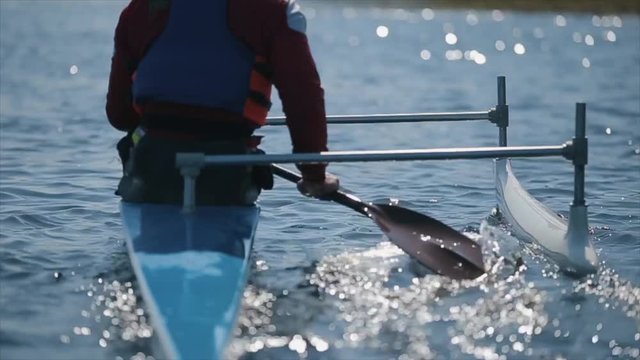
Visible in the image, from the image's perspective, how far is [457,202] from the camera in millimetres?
8977

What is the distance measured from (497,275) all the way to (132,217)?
186 centimetres

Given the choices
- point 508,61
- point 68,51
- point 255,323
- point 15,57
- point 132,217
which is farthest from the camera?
point 508,61

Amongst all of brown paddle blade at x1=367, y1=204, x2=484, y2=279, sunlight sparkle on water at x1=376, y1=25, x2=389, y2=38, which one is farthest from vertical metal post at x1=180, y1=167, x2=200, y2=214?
sunlight sparkle on water at x1=376, y1=25, x2=389, y2=38

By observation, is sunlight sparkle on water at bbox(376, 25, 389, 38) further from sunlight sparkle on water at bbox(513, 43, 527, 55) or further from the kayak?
the kayak

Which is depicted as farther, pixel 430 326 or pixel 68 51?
pixel 68 51

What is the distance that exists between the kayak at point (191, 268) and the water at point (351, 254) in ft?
0.92

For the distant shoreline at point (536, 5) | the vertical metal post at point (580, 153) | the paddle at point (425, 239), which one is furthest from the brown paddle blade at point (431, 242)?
the distant shoreline at point (536, 5)

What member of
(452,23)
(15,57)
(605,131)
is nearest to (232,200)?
(605,131)

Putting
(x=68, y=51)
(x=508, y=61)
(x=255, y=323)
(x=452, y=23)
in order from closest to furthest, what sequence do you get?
(x=255, y=323)
(x=68, y=51)
(x=508, y=61)
(x=452, y=23)

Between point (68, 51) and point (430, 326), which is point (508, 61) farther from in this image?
point (430, 326)

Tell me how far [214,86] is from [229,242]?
0.81m

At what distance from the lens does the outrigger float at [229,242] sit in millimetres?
4668

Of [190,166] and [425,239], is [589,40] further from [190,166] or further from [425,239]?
[190,166]

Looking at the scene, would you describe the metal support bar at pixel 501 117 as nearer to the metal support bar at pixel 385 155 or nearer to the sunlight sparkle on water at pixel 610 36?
the metal support bar at pixel 385 155
